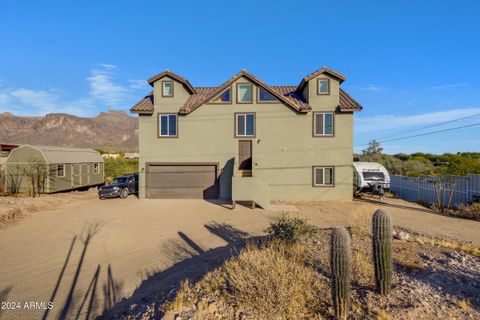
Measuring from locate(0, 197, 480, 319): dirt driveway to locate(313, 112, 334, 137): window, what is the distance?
213 inches

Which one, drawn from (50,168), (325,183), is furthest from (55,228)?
(325,183)

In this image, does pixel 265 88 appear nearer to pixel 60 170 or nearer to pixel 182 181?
pixel 182 181

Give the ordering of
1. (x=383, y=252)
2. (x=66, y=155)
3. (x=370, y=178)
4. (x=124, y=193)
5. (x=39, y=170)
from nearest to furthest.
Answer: (x=383, y=252)
(x=124, y=193)
(x=39, y=170)
(x=370, y=178)
(x=66, y=155)

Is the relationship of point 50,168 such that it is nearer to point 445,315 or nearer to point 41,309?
point 41,309

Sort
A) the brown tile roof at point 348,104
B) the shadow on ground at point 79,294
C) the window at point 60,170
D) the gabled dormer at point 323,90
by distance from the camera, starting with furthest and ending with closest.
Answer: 1. the window at point 60,170
2. the gabled dormer at point 323,90
3. the brown tile roof at point 348,104
4. the shadow on ground at point 79,294

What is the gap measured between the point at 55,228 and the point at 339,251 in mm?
13102

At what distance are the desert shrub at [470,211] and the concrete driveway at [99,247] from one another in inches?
453

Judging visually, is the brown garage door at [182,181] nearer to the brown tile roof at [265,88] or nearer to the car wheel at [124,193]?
the car wheel at [124,193]

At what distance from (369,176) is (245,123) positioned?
11316 mm

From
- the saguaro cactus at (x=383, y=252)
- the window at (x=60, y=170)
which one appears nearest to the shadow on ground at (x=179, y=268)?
the saguaro cactus at (x=383, y=252)

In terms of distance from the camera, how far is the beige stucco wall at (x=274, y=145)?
19.2 m

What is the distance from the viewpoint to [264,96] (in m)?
19.4

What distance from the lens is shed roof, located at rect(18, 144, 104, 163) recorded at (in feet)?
69.8

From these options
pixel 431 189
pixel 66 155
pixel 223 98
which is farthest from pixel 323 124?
pixel 66 155
